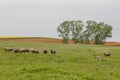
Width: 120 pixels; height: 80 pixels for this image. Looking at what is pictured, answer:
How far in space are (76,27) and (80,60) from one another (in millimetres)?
88647

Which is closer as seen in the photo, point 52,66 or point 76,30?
point 52,66

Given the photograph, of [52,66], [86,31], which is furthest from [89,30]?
[52,66]

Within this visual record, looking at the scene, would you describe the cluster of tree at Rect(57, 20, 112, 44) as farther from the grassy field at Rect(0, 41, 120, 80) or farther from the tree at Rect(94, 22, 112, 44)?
the grassy field at Rect(0, 41, 120, 80)

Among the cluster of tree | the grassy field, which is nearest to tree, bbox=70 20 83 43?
the cluster of tree

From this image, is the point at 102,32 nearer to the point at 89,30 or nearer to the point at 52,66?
the point at 89,30

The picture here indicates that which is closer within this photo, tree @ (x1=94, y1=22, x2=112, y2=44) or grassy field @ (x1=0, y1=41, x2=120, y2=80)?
grassy field @ (x1=0, y1=41, x2=120, y2=80)

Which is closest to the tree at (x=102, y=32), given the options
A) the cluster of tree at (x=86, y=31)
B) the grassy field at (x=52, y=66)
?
the cluster of tree at (x=86, y=31)

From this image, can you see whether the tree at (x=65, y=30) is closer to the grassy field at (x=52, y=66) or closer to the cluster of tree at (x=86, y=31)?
the cluster of tree at (x=86, y=31)

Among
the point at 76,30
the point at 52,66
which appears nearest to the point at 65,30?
the point at 76,30

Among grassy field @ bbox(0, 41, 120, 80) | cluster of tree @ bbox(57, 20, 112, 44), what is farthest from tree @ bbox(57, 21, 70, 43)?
grassy field @ bbox(0, 41, 120, 80)

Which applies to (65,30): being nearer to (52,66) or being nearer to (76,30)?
(76,30)

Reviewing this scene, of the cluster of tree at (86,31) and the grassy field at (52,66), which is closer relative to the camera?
the grassy field at (52,66)

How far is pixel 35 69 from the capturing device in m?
24.7

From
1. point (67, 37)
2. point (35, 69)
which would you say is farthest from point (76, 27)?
point (35, 69)
